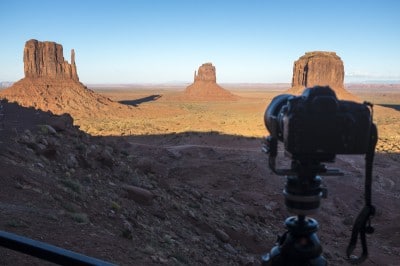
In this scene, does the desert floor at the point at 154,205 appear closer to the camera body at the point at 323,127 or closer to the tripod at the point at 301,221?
the tripod at the point at 301,221

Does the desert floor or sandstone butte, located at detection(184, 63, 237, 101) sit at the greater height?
sandstone butte, located at detection(184, 63, 237, 101)

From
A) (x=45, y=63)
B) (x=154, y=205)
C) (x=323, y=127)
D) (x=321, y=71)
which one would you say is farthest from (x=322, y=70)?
(x=323, y=127)

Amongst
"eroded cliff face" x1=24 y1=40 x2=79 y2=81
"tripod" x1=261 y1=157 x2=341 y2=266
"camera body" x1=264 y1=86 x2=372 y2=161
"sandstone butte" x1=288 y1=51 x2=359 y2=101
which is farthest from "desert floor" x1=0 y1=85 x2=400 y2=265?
"sandstone butte" x1=288 y1=51 x2=359 y2=101

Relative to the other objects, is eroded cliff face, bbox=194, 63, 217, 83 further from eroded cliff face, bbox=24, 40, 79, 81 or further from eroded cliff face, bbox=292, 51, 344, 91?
eroded cliff face, bbox=24, 40, 79, 81

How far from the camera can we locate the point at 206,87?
91000 mm

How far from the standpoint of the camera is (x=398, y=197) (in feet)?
50.8

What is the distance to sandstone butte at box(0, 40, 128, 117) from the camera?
46.8 m

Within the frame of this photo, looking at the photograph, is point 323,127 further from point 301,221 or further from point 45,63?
point 45,63

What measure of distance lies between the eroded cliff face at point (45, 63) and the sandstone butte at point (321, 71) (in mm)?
36285

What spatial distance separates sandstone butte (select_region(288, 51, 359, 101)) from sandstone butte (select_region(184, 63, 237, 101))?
84.6ft

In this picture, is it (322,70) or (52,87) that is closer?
(52,87)

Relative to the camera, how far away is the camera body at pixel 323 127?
4.59ft

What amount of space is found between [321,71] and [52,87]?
42052 millimetres

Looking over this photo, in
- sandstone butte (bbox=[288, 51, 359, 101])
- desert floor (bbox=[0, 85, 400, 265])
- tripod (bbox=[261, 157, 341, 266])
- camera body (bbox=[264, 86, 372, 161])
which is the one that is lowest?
desert floor (bbox=[0, 85, 400, 265])
